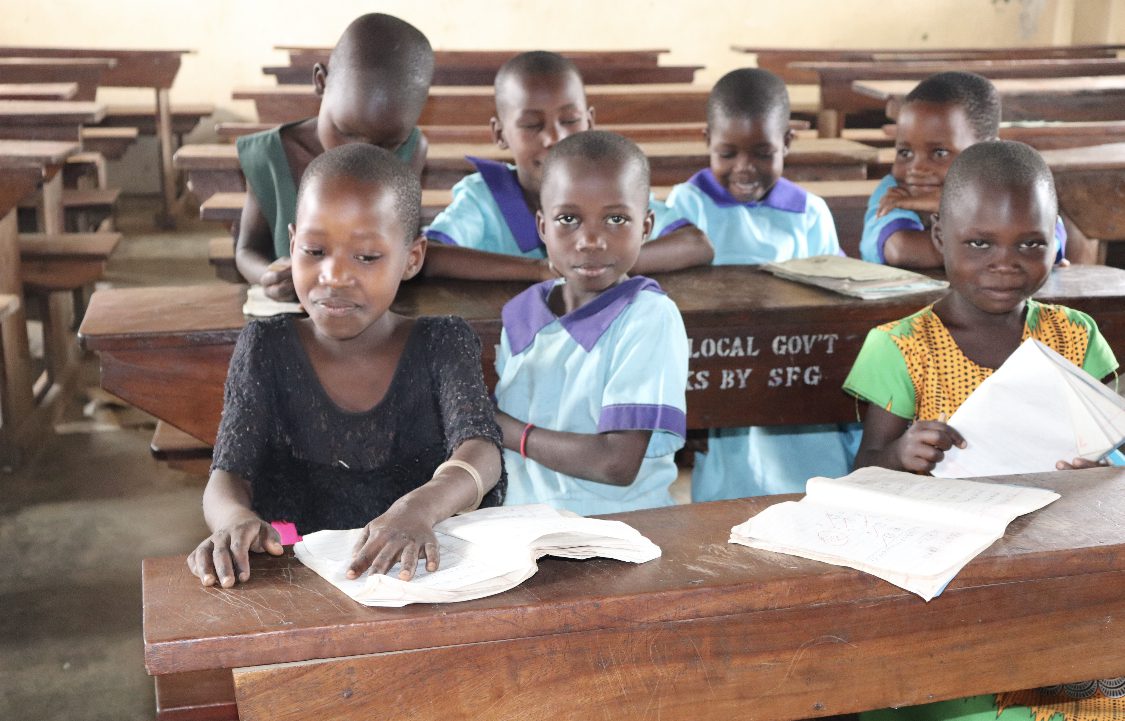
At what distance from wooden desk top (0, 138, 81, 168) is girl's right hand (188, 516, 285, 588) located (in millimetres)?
2679

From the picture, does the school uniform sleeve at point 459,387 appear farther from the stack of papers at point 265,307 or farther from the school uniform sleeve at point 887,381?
the school uniform sleeve at point 887,381

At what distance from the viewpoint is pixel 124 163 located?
8875mm

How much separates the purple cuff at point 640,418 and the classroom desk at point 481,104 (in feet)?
10.1

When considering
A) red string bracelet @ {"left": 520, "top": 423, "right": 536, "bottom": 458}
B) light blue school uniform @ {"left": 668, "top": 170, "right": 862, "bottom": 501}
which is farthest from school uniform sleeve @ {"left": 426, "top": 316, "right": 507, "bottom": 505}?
light blue school uniform @ {"left": 668, "top": 170, "right": 862, "bottom": 501}

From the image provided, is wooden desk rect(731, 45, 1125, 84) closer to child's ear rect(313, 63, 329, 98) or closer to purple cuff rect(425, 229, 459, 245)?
child's ear rect(313, 63, 329, 98)

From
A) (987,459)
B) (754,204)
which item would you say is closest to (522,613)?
(987,459)

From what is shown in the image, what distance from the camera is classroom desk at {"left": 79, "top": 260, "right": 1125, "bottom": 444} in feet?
6.98

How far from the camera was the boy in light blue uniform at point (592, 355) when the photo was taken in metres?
1.83

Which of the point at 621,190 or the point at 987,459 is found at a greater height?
Result: the point at 621,190

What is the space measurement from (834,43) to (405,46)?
291 inches

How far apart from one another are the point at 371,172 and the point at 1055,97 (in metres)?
3.83

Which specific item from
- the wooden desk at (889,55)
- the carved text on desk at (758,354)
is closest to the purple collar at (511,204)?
the carved text on desk at (758,354)

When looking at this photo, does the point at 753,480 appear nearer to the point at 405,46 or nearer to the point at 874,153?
the point at 405,46

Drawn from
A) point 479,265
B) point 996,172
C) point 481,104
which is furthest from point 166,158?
point 996,172
